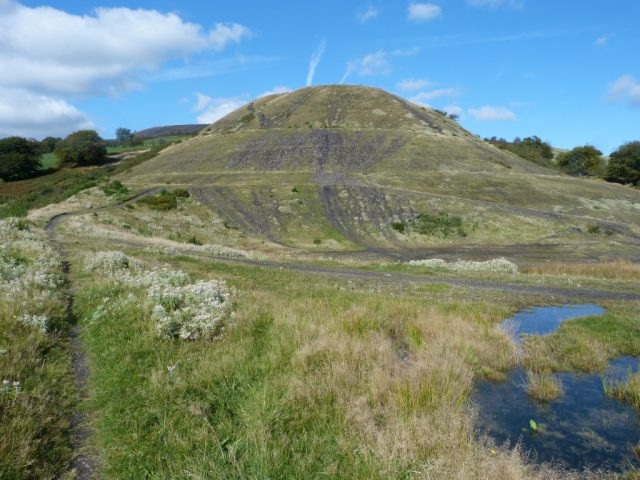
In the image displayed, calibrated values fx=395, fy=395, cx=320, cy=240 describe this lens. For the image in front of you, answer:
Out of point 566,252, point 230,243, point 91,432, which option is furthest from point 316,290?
point 566,252

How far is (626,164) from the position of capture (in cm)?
9688

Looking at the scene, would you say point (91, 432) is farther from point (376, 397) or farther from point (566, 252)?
point (566, 252)

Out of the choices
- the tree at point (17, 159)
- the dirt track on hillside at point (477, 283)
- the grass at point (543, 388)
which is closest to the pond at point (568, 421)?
the grass at point (543, 388)

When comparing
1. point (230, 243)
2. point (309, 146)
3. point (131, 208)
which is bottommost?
point (230, 243)

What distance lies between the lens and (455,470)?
192 inches

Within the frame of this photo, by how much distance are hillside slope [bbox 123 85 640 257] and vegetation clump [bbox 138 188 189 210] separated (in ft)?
11.1

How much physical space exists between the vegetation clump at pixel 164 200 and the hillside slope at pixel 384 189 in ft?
11.1

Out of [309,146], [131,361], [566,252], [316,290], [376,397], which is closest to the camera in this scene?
[376,397]

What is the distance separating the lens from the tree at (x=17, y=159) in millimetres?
88438

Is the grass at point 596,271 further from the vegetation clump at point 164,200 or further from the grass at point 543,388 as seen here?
the vegetation clump at point 164,200

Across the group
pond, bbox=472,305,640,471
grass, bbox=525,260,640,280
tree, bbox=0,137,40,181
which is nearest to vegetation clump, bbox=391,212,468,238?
grass, bbox=525,260,640,280

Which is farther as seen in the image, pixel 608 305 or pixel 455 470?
pixel 608 305

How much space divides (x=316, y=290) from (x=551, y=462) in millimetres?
11592

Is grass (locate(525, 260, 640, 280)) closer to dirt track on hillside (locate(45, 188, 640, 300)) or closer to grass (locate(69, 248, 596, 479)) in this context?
dirt track on hillside (locate(45, 188, 640, 300))
